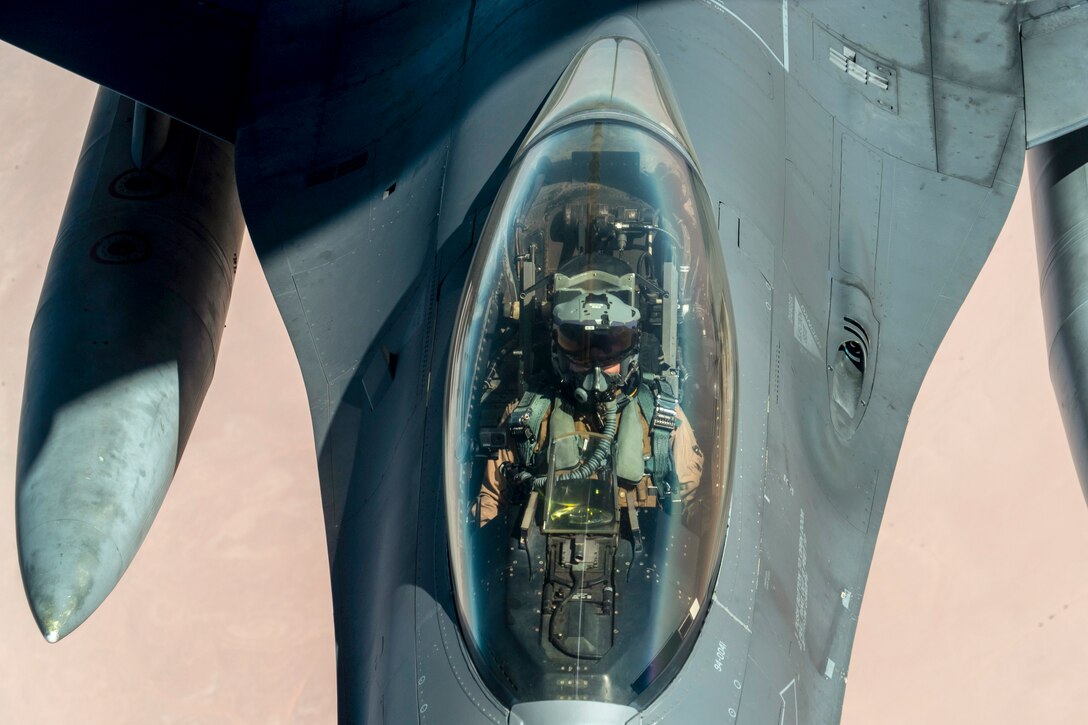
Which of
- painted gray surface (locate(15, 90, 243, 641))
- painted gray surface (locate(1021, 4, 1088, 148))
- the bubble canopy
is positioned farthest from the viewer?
painted gray surface (locate(1021, 4, 1088, 148))

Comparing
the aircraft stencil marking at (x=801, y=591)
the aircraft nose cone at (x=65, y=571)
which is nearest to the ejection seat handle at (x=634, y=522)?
the aircraft stencil marking at (x=801, y=591)

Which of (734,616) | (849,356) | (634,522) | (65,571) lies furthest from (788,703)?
(65,571)

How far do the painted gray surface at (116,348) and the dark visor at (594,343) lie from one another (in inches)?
144

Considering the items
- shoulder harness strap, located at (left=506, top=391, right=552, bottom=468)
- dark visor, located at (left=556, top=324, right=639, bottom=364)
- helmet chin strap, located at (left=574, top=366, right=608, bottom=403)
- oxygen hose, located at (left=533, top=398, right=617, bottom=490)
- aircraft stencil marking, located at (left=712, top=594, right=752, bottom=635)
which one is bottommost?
aircraft stencil marking, located at (left=712, top=594, right=752, bottom=635)

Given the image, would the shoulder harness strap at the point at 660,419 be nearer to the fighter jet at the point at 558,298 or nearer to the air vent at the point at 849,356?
the fighter jet at the point at 558,298

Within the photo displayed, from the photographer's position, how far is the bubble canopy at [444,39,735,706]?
4457 mm

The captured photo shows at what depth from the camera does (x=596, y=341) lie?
15.9ft

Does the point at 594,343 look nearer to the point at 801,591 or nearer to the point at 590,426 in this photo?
the point at 590,426

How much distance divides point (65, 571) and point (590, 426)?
374cm

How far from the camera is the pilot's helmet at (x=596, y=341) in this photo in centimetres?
484

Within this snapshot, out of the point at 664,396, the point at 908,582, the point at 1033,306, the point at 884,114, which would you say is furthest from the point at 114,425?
the point at 1033,306

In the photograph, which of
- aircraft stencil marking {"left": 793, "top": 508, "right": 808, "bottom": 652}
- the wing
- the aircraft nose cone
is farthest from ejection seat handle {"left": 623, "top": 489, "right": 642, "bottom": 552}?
the wing

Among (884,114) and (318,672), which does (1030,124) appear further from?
(318,672)

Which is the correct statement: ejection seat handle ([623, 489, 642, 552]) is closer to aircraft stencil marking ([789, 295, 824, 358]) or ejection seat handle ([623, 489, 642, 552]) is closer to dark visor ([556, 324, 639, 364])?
dark visor ([556, 324, 639, 364])
